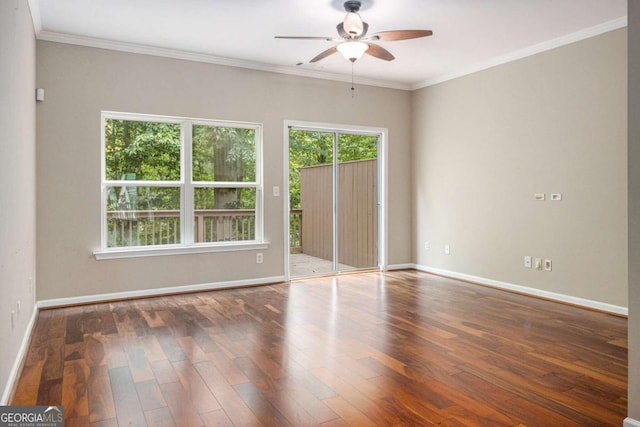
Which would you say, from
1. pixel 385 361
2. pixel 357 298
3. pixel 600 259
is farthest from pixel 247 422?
pixel 600 259

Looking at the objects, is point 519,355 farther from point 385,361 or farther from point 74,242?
point 74,242

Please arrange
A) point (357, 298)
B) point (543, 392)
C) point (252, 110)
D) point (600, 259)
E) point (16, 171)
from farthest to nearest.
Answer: point (252, 110) → point (357, 298) → point (600, 259) → point (16, 171) → point (543, 392)

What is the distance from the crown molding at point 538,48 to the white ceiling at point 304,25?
10 millimetres

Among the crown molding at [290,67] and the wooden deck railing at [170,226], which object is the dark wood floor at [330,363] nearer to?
the wooden deck railing at [170,226]

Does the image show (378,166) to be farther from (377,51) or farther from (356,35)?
(356,35)

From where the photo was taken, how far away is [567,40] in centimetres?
454

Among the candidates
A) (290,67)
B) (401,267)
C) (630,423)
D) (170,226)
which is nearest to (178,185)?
(170,226)

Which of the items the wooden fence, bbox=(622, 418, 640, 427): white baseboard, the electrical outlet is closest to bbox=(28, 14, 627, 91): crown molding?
the wooden fence

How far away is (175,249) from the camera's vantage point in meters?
5.12

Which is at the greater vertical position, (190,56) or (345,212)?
(190,56)

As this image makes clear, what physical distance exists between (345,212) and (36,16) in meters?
4.13

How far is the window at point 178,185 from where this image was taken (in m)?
4.87

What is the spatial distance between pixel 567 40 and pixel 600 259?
2.22 meters

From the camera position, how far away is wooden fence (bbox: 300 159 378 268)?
6145 millimetres
